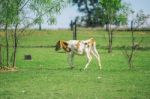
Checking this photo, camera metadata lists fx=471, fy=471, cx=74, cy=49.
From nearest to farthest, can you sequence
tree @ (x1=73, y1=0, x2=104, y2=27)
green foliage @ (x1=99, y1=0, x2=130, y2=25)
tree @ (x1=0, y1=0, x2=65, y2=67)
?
tree @ (x1=0, y1=0, x2=65, y2=67) → green foliage @ (x1=99, y1=0, x2=130, y2=25) → tree @ (x1=73, y1=0, x2=104, y2=27)

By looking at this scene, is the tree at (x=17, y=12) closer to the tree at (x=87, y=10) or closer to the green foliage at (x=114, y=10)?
the green foliage at (x=114, y=10)

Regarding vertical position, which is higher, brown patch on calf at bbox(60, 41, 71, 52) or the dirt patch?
brown patch on calf at bbox(60, 41, 71, 52)

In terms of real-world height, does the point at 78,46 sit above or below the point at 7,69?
above

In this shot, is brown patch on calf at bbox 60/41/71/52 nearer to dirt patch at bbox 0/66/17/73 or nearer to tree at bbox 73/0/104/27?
dirt patch at bbox 0/66/17/73

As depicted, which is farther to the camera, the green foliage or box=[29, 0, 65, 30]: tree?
the green foliage

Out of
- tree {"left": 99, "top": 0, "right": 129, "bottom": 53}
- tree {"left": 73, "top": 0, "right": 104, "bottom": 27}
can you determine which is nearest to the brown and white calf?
tree {"left": 99, "top": 0, "right": 129, "bottom": 53}

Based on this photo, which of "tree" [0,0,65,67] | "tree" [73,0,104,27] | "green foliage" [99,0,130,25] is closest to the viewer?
"tree" [0,0,65,67]

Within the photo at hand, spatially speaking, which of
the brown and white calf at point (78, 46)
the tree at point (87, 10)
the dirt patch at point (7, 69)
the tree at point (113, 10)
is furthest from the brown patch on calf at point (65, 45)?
the tree at point (87, 10)

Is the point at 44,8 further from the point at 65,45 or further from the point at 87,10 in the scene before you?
the point at 87,10

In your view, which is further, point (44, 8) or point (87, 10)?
point (87, 10)

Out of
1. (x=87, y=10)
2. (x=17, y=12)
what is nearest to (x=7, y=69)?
(x=17, y=12)

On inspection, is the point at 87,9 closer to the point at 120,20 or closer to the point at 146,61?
the point at 120,20

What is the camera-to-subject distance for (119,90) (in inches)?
617

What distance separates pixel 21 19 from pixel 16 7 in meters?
0.75
